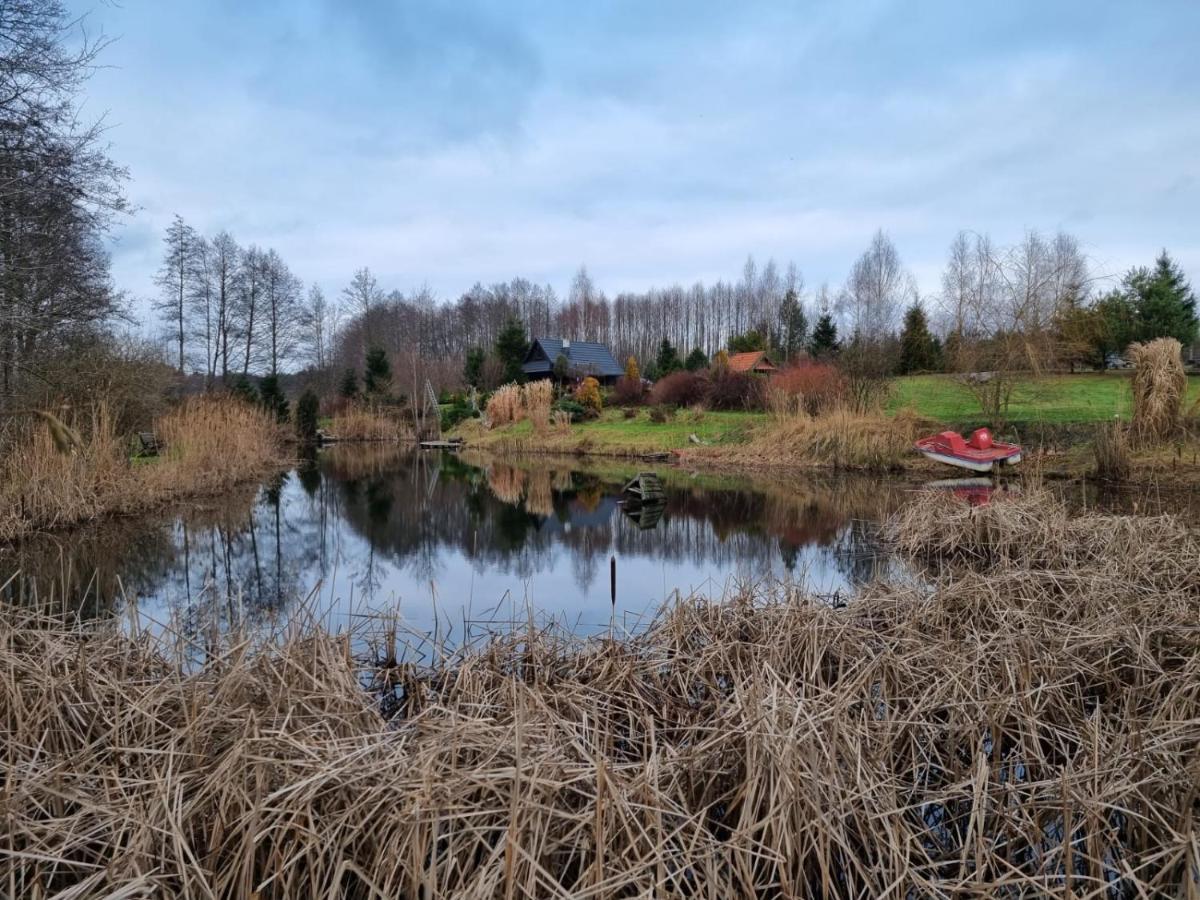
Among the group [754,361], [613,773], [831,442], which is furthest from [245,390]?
[613,773]

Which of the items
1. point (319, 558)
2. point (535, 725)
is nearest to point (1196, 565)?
point (535, 725)

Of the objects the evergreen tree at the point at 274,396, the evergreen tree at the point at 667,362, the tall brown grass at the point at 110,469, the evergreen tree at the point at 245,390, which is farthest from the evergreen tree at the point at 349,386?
the tall brown grass at the point at 110,469

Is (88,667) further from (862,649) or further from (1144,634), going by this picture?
(1144,634)

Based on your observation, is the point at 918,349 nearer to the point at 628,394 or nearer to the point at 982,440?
the point at 628,394

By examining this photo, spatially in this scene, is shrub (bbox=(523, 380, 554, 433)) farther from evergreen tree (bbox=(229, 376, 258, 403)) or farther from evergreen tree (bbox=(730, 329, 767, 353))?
evergreen tree (bbox=(730, 329, 767, 353))

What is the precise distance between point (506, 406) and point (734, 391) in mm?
9002

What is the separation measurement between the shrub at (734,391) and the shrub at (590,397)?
475 cm

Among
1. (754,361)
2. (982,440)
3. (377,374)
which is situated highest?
(754,361)

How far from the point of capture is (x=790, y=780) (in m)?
2.04

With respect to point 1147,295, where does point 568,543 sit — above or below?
below

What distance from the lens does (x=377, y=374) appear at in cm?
3197

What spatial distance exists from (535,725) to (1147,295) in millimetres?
27709

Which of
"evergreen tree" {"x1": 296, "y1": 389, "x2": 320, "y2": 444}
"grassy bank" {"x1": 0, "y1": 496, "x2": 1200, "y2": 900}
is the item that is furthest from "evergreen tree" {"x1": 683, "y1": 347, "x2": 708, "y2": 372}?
"grassy bank" {"x1": 0, "y1": 496, "x2": 1200, "y2": 900}

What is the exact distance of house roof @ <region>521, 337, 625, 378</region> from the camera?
3303 centimetres
